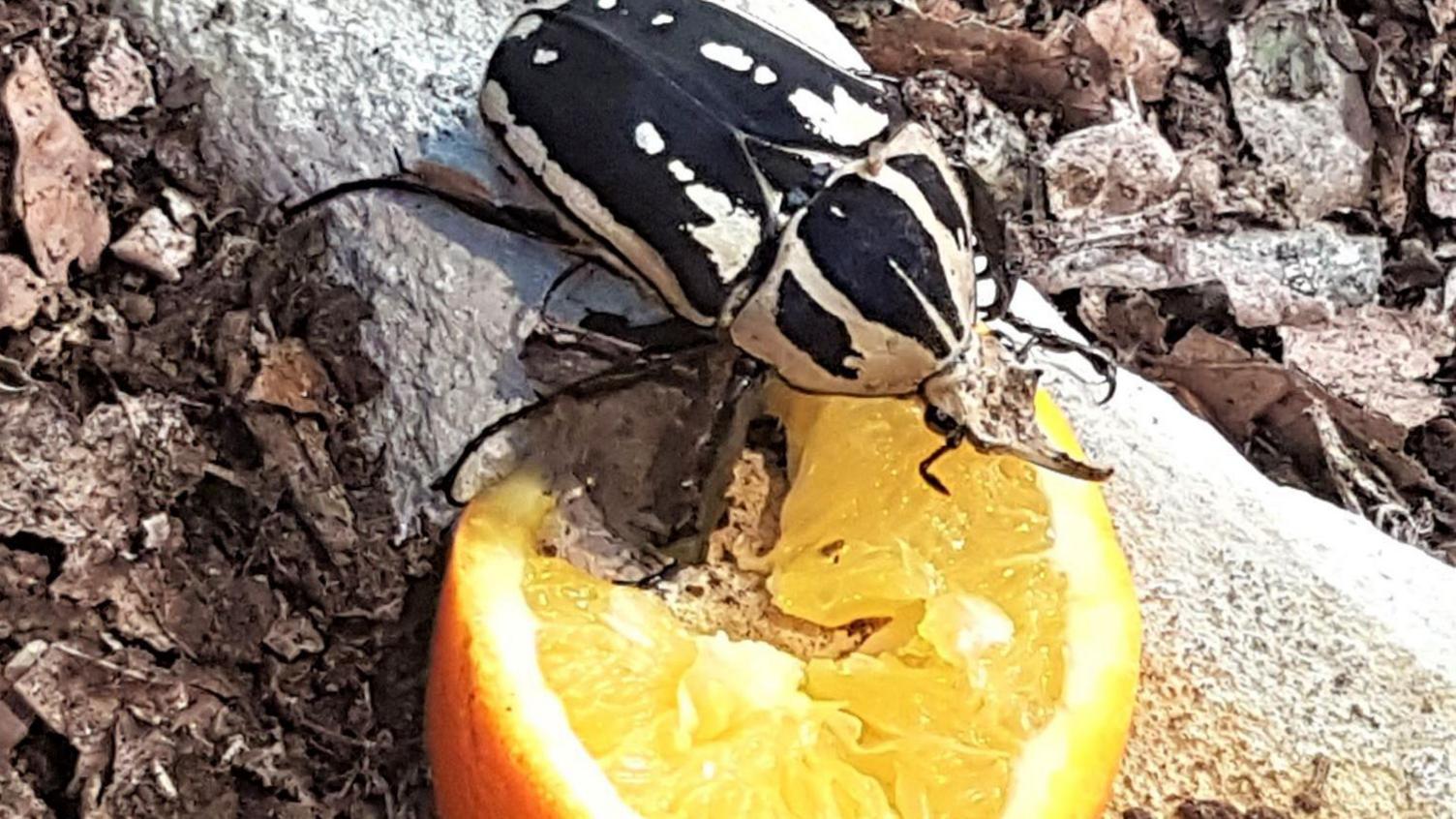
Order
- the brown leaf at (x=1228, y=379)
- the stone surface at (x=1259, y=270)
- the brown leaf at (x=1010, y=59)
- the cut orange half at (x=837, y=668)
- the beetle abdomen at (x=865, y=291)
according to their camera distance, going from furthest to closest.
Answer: the brown leaf at (x=1010, y=59) → the stone surface at (x=1259, y=270) → the brown leaf at (x=1228, y=379) → the beetle abdomen at (x=865, y=291) → the cut orange half at (x=837, y=668)

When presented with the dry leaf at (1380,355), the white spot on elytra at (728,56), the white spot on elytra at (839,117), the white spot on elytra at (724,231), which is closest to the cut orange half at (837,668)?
the white spot on elytra at (724,231)

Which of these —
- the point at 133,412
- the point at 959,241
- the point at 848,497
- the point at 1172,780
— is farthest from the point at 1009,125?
the point at 133,412

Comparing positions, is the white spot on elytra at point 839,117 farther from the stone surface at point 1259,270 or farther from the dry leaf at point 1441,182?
the dry leaf at point 1441,182

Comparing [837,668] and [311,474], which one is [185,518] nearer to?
[311,474]

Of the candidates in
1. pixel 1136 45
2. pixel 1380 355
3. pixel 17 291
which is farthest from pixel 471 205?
pixel 1380 355

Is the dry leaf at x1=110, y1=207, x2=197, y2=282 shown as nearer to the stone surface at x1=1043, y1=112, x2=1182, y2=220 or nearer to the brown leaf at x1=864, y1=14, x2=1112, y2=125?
the brown leaf at x1=864, y1=14, x2=1112, y2=125

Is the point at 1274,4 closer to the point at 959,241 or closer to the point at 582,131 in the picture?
the point at 959,241
